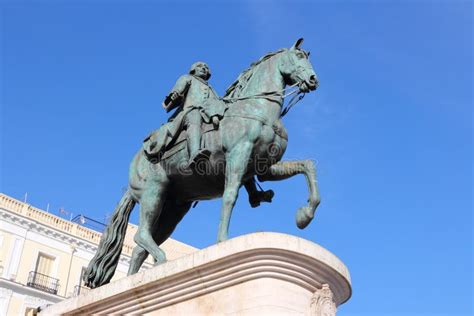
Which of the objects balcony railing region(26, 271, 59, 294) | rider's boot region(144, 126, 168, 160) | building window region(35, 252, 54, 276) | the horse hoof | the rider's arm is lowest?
the horse hoof

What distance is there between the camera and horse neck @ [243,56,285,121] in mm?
8414

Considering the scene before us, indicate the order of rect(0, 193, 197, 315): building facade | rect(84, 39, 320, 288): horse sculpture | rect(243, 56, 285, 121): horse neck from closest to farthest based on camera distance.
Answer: rect(84, 39, 320, 288): horse sculpture
rect(243, 56, 285, 121): horse neck
rect(0, 193, 197, 315): building facade

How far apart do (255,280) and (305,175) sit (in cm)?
191

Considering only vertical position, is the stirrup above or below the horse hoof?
above

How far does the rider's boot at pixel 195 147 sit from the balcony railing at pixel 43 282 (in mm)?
27453

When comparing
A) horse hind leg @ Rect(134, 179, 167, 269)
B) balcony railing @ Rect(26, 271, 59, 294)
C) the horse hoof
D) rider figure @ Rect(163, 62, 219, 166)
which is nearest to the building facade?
balcony railing @ Rect(26, 271, 59, 294)

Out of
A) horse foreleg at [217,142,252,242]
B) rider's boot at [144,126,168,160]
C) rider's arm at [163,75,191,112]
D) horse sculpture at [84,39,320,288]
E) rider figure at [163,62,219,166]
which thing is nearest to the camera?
horse foreleg at [217,142,252,242]

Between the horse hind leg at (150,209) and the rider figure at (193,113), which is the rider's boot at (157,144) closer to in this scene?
the rider figure at (193,113)

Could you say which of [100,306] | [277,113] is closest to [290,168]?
[277,113]

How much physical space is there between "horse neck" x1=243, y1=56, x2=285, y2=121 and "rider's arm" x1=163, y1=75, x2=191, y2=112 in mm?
984

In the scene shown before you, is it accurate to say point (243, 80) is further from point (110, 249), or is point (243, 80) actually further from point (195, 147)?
point (110, 249)

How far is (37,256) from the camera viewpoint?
112 ft

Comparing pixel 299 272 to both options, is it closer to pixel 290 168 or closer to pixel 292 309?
pixel 292 309

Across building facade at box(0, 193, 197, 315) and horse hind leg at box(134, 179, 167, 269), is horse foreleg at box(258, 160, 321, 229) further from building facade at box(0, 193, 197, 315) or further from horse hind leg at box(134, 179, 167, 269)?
building facade at box(0, 193, 197, 315)
